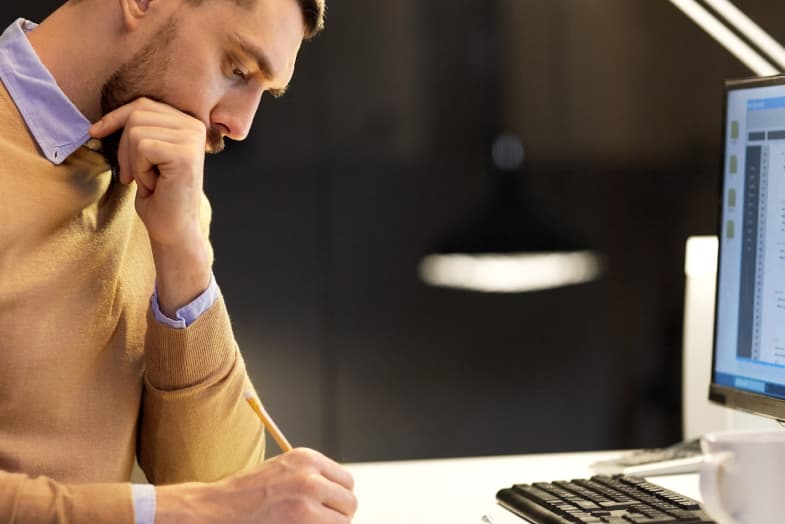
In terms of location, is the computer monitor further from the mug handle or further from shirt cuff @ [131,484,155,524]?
shirt cuff @ [131,484,155,524]

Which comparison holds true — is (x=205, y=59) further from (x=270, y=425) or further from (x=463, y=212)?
(x=463, y=212)

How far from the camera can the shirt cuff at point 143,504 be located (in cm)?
109

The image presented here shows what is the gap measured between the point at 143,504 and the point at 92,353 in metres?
0.26

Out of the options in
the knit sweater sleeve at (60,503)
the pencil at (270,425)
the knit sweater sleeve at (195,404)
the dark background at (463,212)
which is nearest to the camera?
the knit sweater sleeve at (60,503)

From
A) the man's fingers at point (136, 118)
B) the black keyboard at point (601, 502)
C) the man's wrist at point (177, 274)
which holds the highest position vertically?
the man's fingers at point (136, 118)

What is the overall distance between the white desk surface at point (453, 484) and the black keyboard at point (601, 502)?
28 mm

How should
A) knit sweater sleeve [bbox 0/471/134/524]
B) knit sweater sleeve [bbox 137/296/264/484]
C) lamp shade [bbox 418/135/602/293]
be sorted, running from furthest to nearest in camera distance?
lamp shade [bbox 418/135/602/293], knit sweater sleeve [bbox 137/296/264/484], knit sweater sleeve [bbox 0/471/134/524]

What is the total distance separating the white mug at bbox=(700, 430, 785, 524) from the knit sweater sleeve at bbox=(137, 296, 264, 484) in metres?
0.68

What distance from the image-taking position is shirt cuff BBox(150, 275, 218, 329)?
130 centimetres

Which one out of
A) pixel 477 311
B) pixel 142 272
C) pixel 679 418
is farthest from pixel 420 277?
pixel 142 272

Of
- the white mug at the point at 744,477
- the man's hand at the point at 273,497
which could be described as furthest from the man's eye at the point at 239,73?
the white mug at the point at 744,477

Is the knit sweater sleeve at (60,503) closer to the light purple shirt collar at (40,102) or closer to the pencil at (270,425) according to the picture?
the pencil at (270,425)

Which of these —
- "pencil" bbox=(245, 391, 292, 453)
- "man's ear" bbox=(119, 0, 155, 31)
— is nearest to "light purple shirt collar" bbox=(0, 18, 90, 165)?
"man's ear" bbox=(119, 0, 155, 31)

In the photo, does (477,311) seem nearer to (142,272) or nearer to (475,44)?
(475,44)
